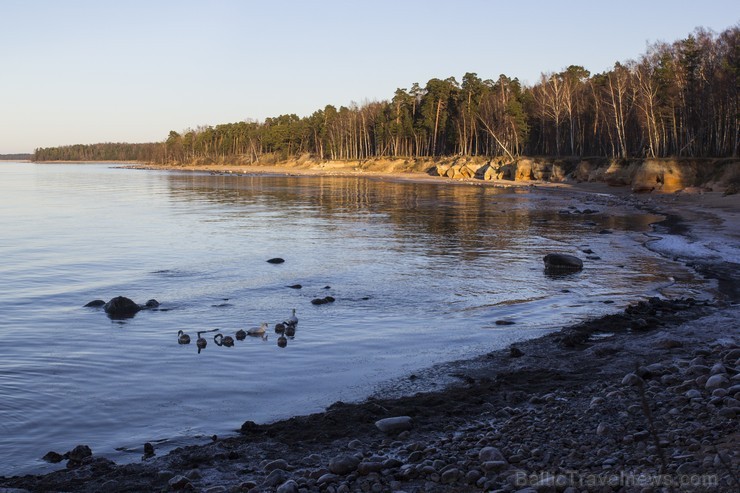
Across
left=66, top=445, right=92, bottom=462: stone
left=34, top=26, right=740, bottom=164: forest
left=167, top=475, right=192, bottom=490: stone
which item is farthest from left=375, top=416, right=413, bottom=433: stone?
left=34, top=26, right=740, bottom=164: forest

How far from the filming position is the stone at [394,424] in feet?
30.7

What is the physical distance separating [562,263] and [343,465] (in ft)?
63.7

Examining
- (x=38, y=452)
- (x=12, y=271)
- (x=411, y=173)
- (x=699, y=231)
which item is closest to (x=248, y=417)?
(x=38, y=452)

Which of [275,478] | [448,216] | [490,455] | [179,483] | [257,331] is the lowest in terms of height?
[257,331]

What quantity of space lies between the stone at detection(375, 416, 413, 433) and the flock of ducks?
5.95 m

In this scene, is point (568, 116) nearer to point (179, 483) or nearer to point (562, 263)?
point (562, 263)

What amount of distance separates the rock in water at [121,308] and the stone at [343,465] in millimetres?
11914

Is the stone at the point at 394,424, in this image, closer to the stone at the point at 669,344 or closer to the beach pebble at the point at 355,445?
the beach pebble at the point at 355,445

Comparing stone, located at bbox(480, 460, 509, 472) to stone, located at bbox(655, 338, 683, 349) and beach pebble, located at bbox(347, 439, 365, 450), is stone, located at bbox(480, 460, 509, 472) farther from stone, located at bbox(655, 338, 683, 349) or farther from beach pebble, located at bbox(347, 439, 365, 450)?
stone, located at bbox(655, 338, 683, 349)

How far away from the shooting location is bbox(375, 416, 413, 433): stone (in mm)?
9352

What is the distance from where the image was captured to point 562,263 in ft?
83.5

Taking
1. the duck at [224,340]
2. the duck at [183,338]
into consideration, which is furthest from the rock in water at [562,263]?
the duck at [183,338]

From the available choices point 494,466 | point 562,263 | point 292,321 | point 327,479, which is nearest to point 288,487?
point 327,479

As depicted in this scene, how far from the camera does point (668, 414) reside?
8.42 meters
